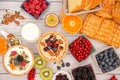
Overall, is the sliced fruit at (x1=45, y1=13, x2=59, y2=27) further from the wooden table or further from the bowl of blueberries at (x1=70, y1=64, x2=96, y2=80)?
the bowl of blueberries at (x1=70, y1=64, x2=96, y2=80)

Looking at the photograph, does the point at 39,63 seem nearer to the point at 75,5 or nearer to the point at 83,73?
the point at 83,73

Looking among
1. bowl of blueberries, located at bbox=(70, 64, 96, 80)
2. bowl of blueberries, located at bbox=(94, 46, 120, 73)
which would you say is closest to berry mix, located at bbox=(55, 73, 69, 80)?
bowl of blueberries, located at bbox=(70, 64, 96, 80)

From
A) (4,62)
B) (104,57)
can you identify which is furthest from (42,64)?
(104,57)

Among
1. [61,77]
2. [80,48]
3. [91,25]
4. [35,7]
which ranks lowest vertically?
[61,77]

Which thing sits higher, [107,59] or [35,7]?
[35,7]

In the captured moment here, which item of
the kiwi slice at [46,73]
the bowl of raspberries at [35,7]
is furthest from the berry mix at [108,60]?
the bowl of raspberries at [35,7]

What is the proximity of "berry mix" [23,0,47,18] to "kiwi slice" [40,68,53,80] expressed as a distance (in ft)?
0.83

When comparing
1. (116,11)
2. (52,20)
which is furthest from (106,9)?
(52,20)

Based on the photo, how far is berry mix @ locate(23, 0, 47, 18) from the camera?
1740 mm

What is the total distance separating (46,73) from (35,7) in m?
0.31

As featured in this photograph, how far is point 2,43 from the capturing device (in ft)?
5.62

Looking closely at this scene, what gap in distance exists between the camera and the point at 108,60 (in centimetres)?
173

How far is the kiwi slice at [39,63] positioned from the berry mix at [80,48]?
0.46 feet

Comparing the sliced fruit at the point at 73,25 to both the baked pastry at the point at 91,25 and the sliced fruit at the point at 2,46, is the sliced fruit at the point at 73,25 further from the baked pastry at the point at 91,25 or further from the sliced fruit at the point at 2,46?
the sliced fruit at the point at 2,46
